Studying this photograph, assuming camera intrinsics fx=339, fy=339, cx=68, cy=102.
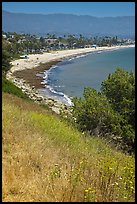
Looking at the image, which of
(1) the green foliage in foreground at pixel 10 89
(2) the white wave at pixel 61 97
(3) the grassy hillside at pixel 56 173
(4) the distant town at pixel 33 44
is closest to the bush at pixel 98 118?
(3) the grassy hillside at pixel 56 173

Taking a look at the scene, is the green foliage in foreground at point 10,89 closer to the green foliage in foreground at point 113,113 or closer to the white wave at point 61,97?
the green foliage in foreground at point 113,113

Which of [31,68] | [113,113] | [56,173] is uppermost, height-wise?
[31,68]

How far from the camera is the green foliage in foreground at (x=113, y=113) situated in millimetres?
12812

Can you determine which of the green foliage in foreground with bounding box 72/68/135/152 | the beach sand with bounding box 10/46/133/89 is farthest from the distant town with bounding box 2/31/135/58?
the green foliage in foreground with bounding box 72/68/135/152

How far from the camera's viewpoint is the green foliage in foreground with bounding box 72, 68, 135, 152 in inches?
504

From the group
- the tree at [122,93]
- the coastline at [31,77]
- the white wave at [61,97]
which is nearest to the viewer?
the tree at [122,93]

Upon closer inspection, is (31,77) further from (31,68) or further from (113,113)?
(113,113)

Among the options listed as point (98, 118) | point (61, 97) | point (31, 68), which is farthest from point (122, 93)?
point (31, 68)

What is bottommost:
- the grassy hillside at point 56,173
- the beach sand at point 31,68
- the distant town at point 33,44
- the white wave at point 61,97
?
A: the white wave at point 61,97

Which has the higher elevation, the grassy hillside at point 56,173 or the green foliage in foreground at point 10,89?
the green foliage in foreground at point 10,89

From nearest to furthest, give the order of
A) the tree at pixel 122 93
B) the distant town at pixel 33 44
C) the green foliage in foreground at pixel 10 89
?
Result: 1. the tree at pixel 122 93
2. the green foliage in foreground at pixel 10 89
3. the distant town at pixel 33 44

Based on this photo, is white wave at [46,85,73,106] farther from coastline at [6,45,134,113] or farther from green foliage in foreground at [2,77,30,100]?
green foliage in foreground at [2,77,30,100]

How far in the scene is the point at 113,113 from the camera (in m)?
13.5

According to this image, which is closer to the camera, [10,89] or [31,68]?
[10,89]
